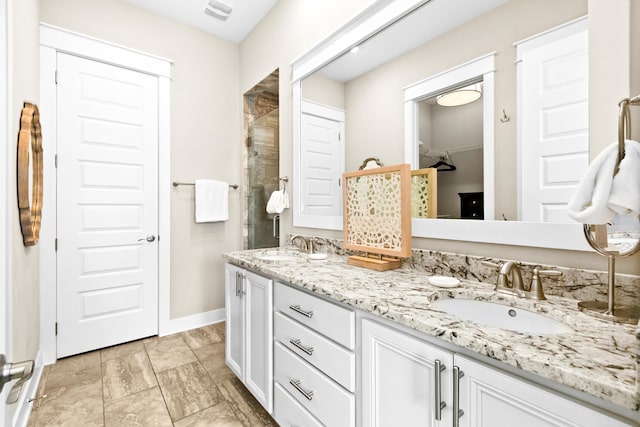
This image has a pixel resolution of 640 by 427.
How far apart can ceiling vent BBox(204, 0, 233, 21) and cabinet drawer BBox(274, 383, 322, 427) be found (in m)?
2.91

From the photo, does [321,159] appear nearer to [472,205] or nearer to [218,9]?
[472,205]

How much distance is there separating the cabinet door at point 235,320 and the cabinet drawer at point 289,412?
40cm

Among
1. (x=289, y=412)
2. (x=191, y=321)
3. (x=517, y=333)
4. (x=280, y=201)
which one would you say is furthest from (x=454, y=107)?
(x=191, y=321)

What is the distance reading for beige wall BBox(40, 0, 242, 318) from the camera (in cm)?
268

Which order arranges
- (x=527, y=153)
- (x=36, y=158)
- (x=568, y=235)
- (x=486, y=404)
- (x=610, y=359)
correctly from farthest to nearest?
(x=36, y=158) → (x=527, y=153) → (x=568, y=235) → (x=486, y=404) → (x=610, y=359)

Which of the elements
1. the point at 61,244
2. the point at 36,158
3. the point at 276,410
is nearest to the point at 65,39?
the point at 36,158

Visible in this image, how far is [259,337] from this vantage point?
1619 millimetres

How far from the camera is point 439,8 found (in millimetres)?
1412

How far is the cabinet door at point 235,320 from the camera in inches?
71.5

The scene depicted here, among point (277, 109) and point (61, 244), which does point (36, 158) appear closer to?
point (61, 244)

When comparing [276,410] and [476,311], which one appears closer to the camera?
[476,311]

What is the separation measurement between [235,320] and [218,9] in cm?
259

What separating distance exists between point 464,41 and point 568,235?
0.91m

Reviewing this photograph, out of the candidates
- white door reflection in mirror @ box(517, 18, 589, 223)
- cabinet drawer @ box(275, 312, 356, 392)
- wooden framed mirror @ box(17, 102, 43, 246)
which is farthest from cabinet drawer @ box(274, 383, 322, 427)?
wooden framed mirror @ box(17, 102, 43, 246)
